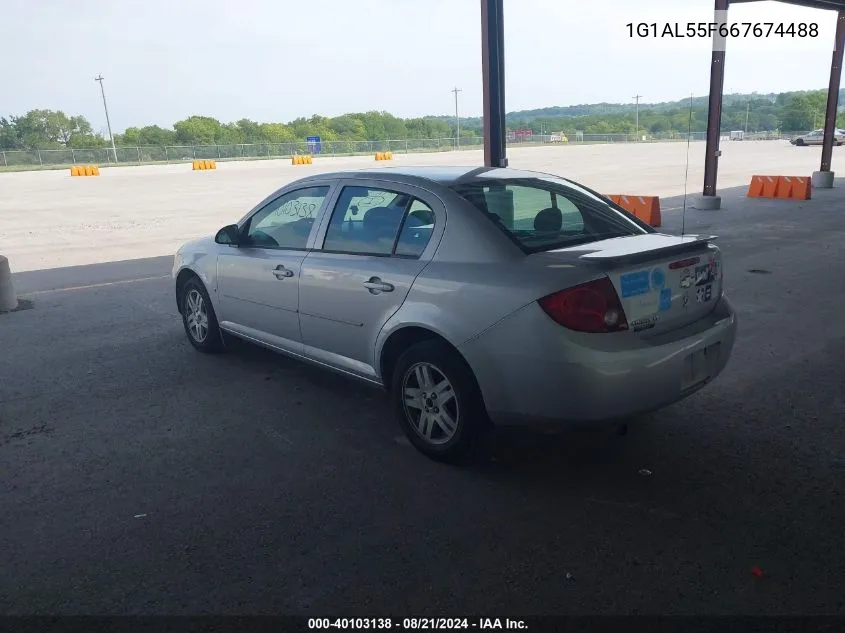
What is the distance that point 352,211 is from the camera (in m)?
4.50

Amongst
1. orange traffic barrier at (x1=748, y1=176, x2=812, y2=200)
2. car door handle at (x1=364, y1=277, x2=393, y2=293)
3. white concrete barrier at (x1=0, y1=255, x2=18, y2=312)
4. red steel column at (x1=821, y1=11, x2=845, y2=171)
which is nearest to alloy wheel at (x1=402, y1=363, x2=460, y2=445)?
car door handle at (x1=364, y1=277, x2=393, y2=293)

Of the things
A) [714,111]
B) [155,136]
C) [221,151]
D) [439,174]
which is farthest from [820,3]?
[155,136]

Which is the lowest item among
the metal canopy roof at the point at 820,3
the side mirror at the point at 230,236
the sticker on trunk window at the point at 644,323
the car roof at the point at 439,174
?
the sticker on trunk window at the point at 644,323

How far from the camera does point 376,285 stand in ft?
13.2

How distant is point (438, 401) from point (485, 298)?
0.68 meters

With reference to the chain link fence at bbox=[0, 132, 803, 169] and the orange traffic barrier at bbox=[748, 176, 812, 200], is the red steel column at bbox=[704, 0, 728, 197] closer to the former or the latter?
the orange traffic barrier at bbox=[748, 176, 812, 200]

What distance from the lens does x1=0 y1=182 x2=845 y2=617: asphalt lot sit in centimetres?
279

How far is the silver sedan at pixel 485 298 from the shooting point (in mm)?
3314

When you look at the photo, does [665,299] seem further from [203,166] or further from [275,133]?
[275,133]

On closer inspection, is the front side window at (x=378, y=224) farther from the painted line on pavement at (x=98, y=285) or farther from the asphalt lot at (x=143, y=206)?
the asphalt lot at (x=143, y=206)

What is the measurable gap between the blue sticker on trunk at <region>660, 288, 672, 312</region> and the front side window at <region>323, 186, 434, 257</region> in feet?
4.26

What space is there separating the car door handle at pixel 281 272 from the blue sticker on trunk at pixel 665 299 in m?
2.41

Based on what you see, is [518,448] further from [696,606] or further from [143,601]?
[143,601]

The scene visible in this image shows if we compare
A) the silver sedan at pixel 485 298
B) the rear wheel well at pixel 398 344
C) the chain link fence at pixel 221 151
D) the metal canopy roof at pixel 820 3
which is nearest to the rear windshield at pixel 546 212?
the silver sedan at pixel 485 298
